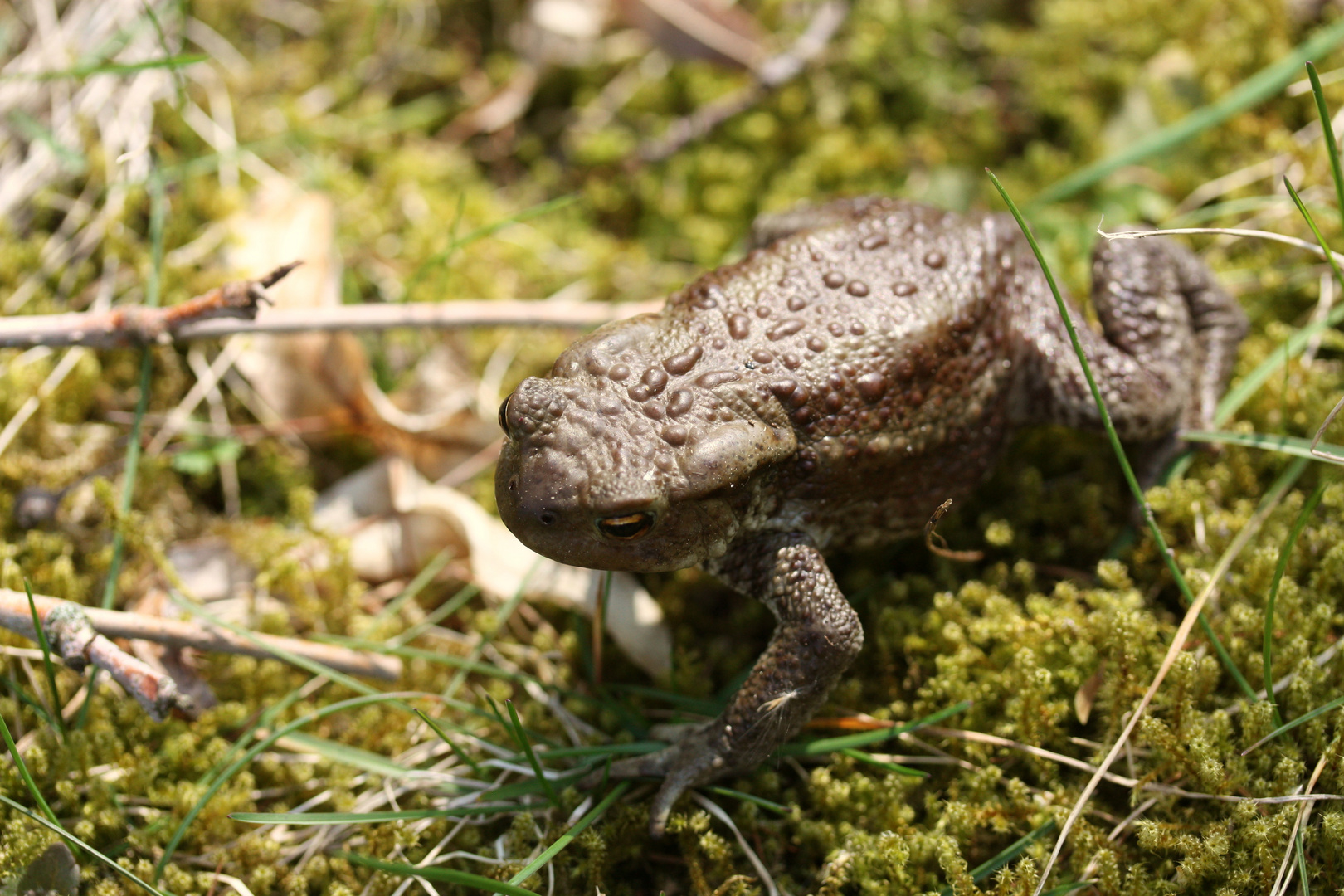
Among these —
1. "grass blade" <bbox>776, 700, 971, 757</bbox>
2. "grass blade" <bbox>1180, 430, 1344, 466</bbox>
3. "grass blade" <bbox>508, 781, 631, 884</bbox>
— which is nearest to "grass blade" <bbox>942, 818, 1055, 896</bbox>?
"grass blade" <bbox>776, 700, 971, 757</bbox>

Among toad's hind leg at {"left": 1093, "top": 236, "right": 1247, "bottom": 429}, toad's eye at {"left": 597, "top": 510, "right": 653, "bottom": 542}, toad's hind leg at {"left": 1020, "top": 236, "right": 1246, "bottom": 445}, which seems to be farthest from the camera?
toad's hind leg at {"left": 1093, "top": 236, "right": 1247, "bottom": 429}

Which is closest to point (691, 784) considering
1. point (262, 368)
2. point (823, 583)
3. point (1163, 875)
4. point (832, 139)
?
point (823, 583)

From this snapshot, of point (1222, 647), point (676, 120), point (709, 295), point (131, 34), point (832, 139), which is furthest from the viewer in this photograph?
point (676, 120)

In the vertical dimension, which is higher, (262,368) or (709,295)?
(709,295)

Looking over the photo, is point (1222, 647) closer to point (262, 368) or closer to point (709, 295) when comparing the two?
point (709, 295)

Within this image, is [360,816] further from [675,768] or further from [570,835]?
[675,768]

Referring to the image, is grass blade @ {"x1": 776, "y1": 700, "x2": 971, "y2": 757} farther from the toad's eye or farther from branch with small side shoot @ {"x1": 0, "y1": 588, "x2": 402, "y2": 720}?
branch with small side shoot @ {"x1": 0, "y1": 588, "x2": 402, "y2": 720}
